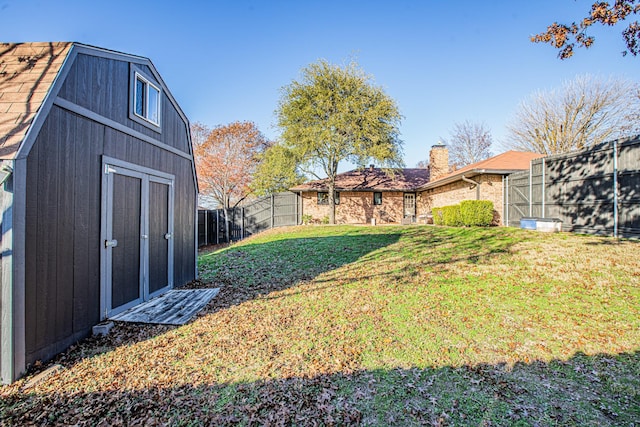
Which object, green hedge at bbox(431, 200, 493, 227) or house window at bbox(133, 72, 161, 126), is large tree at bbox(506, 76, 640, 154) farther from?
house window at bbox(133, 72, 161, 126)

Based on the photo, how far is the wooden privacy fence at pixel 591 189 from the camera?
25.6ft

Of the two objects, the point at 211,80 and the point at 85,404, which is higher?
the point at 211,80

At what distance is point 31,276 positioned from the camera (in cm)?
311

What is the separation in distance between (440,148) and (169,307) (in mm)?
18972

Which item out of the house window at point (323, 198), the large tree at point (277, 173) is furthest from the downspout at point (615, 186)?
the house window at point (323, 198)

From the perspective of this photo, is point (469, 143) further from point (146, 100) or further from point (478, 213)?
point (146, 100)

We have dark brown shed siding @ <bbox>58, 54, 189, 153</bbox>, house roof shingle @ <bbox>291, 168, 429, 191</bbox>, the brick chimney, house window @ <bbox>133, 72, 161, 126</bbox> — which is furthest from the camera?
house roof shingle @ <bbox>291, 168, 429, 191</bbox>

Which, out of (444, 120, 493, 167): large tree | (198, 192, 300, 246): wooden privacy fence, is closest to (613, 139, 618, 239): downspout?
(198, 192, 300, 246): wooden privacy fence

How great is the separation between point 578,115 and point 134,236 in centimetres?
2630

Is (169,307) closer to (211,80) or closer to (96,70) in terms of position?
(96,70)

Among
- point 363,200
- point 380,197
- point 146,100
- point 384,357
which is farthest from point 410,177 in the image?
point 384,357

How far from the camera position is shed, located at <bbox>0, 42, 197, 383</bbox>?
295 cm

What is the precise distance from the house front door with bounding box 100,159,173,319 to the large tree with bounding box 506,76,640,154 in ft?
79.2

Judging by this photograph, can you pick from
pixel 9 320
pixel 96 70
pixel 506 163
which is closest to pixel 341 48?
pixel 506 163
